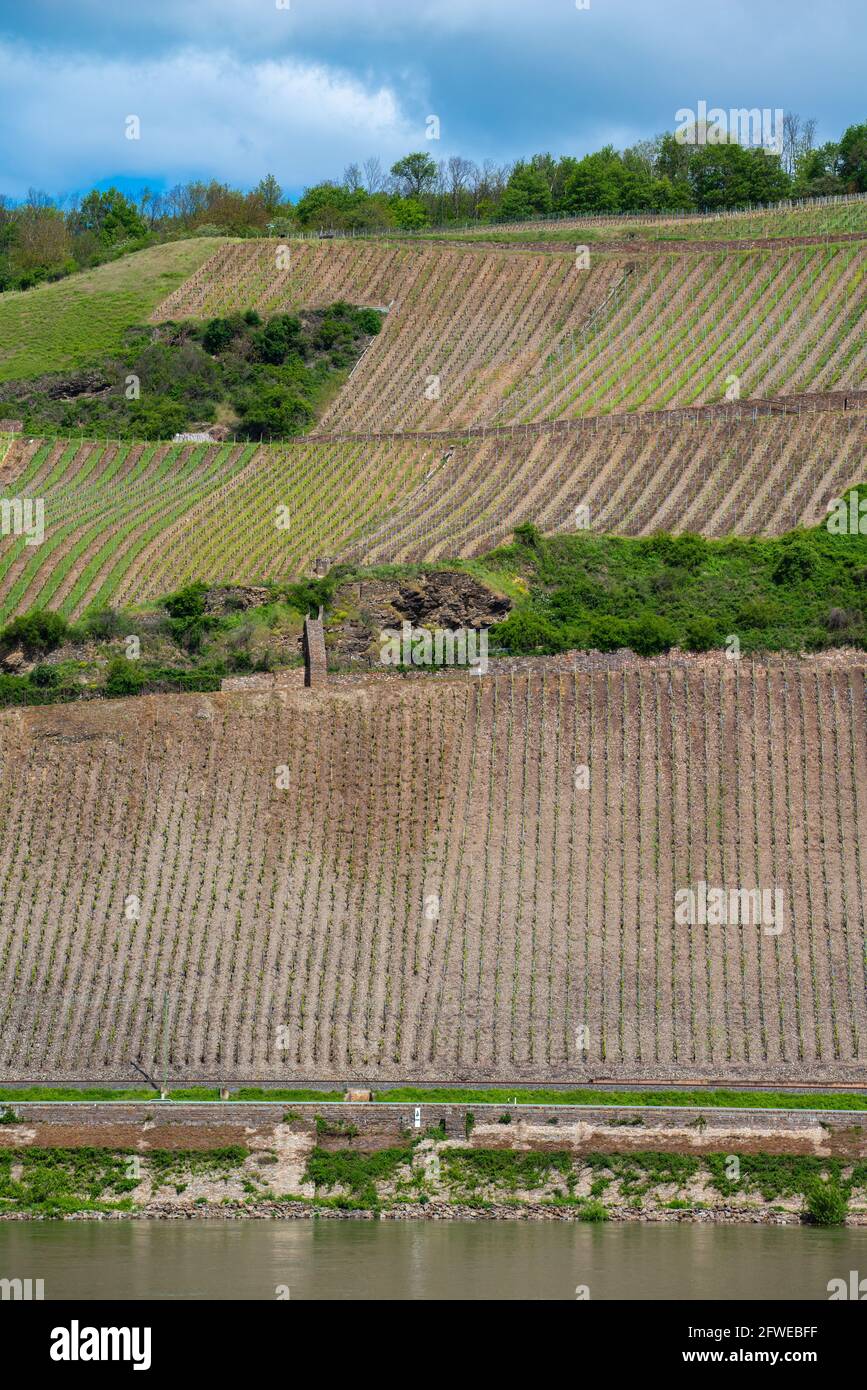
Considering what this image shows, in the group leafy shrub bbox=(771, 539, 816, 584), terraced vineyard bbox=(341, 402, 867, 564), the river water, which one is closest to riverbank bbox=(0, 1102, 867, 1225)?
the river water

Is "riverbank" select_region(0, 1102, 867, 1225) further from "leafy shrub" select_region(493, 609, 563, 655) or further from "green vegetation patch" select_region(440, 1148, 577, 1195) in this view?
"leafy shrub" select_region(493, 609, 563, 655)

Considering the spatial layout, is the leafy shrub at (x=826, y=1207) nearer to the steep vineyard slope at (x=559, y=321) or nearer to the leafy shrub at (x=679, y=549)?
the leafy shrub at (x=679, y=549)

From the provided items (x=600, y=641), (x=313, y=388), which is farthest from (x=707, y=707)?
(x=313, y=388)

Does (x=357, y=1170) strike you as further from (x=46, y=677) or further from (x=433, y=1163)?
(x=46, y=677)

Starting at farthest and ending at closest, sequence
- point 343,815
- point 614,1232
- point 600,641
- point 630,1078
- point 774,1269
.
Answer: point 600,641
point 343,815
point 630,1078
point 614,1232
point 774,1269

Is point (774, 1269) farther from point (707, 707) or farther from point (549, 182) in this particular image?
point (549, 182)

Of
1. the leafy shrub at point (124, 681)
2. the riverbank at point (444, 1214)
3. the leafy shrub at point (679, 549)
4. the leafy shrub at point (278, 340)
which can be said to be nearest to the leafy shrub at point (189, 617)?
the leafy shrub at point (124, 681)

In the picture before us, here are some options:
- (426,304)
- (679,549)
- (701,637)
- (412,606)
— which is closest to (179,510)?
(412,606)
